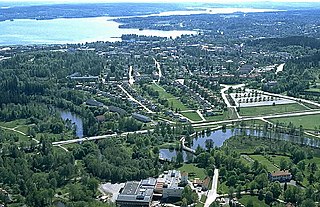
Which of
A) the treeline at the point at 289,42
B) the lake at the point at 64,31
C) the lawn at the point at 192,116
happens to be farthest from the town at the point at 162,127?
the lake at the point at 64,31

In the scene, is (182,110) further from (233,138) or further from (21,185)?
(21,185)

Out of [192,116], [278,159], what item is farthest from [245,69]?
[278,159]

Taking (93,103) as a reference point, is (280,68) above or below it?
above

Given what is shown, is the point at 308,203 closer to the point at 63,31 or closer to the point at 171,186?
the point at 171,186

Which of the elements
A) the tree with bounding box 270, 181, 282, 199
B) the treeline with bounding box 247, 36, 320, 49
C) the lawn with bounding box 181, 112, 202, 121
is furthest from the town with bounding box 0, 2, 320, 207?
the treeline with bounding box 247, 36, 320, 49

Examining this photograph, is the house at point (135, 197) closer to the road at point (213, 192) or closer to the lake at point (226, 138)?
the road at point (213, 192)

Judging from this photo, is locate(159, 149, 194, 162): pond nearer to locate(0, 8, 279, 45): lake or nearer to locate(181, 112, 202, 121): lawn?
locate(181, 112, 202, 121): lawn

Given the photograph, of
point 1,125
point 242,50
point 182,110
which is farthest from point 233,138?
point 242,50
